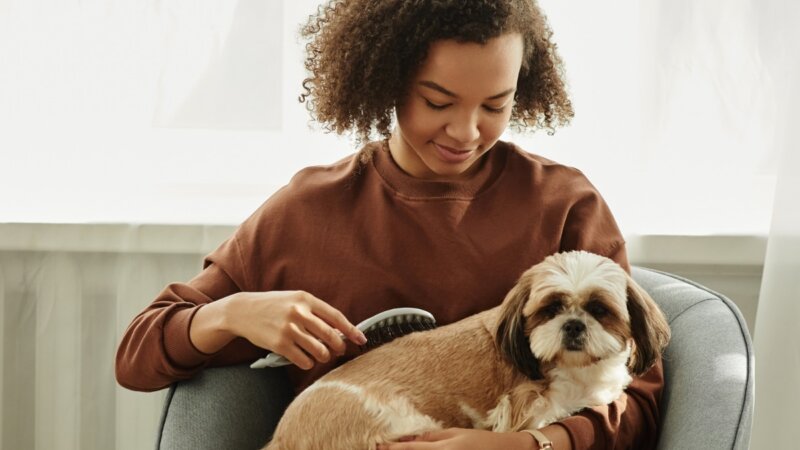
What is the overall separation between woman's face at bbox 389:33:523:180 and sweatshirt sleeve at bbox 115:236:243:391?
1.26 ft

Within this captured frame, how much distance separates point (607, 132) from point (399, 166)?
2.06 ft

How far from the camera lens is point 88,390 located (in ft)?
7.44

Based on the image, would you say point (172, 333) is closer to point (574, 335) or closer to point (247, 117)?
point (574, 335)

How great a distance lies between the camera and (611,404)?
1416 mm

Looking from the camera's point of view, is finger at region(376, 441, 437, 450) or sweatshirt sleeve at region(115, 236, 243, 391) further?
sweatshirt sleeve at region(115, 236, 243, 391)

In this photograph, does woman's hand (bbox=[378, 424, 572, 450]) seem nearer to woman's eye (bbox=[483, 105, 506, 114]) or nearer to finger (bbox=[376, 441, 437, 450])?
finger (bbox=[376, 441, 437, 450])

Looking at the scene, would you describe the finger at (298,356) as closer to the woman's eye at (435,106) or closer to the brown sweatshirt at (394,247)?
the brown sweatshirt at (394,247)

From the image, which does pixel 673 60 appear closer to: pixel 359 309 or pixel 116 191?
pixel 359 309

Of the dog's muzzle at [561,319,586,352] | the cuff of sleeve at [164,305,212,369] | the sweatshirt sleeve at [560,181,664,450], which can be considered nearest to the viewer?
the dog's muzzle at [561,319,586,352]

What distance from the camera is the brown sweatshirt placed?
1559 millimetres

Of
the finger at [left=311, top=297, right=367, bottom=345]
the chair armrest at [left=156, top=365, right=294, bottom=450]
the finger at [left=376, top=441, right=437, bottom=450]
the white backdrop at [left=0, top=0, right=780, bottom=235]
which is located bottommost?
the chair armrest at [left=156, top=365, right=294, bottom=450]

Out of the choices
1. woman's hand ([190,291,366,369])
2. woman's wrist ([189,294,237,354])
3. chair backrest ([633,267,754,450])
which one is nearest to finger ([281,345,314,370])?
woman's hand ([190,291,366,369])

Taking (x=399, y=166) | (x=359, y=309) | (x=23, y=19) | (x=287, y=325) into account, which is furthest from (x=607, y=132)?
(x=23, y=19)

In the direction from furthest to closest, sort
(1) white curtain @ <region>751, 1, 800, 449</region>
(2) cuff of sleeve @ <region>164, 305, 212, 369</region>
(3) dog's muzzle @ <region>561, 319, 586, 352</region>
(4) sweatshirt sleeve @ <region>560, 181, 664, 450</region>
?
(1) white curtain @ <region>751, 1, 800, 449</region>
(2) cuff of sleeve @ <region>164, 305, 212, 369</region>
(4) sweatshirt sleeve @ <region>560, 181, 664, 450</region>
(3) dog's muzzle @ <region>561, 319, 586, 352</region>
